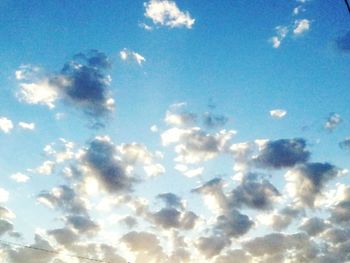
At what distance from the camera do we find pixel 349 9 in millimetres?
12211

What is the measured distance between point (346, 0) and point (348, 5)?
2.02ft

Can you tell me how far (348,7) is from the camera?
40.3ft

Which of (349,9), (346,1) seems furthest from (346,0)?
(349,9)

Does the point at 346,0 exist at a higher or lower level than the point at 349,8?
higher

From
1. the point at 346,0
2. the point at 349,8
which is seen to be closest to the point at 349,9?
the point at 349,8

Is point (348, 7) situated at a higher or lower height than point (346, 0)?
lower

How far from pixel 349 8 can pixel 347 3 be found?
0.47 metres

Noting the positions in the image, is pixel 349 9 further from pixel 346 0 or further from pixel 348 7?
pixel 346 0

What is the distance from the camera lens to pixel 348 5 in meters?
12.4

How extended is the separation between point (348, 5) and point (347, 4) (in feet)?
0.39

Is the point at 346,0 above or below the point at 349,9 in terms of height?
above

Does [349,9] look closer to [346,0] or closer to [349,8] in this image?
[349,8]

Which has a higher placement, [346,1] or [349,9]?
[346,1]

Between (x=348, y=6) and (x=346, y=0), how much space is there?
69cm
